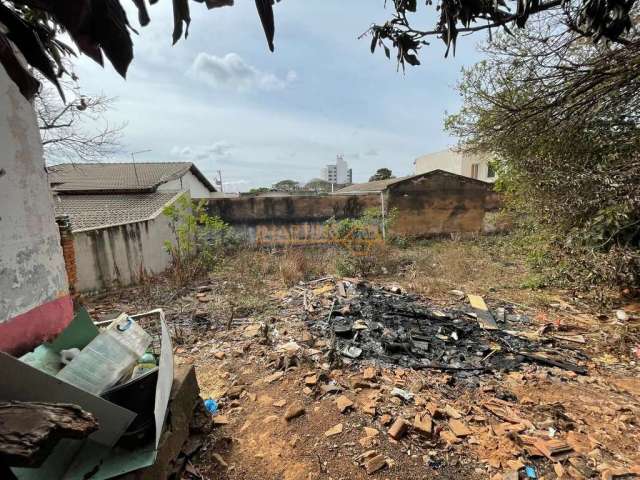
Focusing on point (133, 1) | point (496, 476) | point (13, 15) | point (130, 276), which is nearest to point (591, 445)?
point (496, 476)

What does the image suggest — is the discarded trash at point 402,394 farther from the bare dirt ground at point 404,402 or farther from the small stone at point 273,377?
the small stone at point 273,377

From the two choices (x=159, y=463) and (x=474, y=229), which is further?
(x=474, y=229)

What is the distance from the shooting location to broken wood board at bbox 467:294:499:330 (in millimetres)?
4373

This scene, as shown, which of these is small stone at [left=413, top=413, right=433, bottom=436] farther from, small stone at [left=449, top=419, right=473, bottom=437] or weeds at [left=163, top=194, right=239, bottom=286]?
weeds at [left=163, top=194, right=239, bottom=286]

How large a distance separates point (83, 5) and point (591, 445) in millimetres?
3738

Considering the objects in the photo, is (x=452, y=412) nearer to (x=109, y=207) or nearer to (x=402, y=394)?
(x=402, y=394)

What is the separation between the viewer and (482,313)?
189 inches

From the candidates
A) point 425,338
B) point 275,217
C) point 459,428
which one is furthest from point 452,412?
point 275,217

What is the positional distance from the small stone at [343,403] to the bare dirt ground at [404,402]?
0.01 meters

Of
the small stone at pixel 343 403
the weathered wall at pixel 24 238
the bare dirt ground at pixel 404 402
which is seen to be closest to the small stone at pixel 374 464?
the bare dirt ground at pixel 404 402

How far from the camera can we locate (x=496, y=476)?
2043 millimetres

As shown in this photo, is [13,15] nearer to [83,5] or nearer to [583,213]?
[83,5]

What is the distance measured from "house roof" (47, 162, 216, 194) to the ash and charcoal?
→ 1085 centimetres

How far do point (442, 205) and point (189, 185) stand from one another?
45.3 ft
